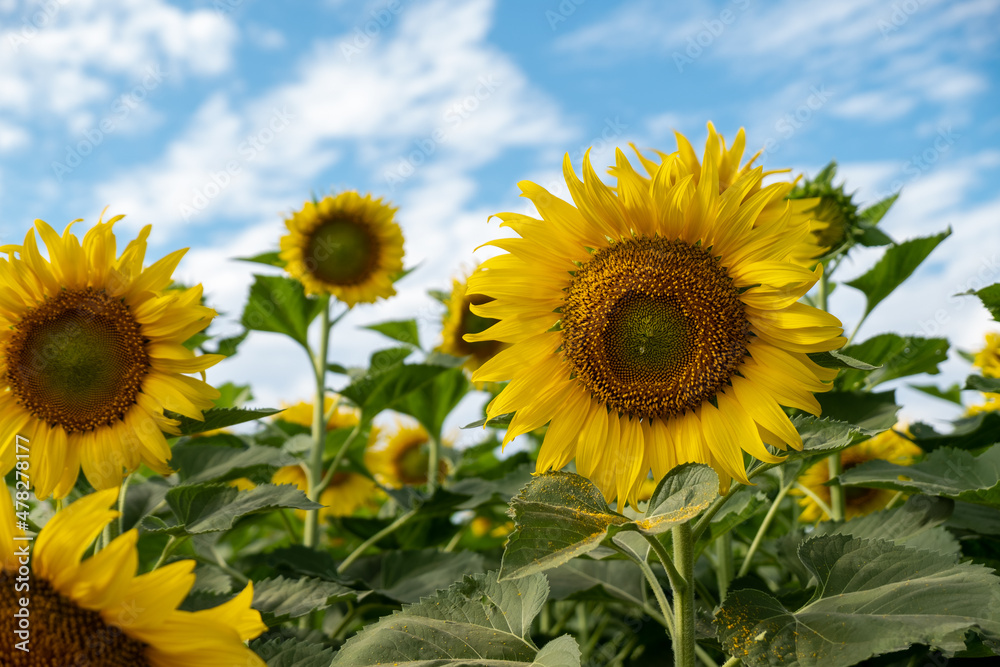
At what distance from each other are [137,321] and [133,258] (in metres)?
0.18

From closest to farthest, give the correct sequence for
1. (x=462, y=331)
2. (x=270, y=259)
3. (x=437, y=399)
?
(x=270, y=259) < (x=437, y=399) < (x=462, y=331)

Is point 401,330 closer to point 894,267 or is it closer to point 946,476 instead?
point 894,267

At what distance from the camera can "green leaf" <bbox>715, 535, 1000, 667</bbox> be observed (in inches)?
53.4

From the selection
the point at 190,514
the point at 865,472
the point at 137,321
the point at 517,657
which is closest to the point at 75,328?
the point at 137,321

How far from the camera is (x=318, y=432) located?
3.35 m

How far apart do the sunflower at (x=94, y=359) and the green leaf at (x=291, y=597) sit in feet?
1.41

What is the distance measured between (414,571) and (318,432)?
3.14ft

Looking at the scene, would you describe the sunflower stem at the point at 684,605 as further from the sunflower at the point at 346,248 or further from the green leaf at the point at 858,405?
the sunflower at the point at 346,248

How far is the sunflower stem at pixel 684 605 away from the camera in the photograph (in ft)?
5.44

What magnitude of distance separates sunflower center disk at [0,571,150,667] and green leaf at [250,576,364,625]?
68 centimetres

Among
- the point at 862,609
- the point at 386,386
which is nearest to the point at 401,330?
the point at 386,386

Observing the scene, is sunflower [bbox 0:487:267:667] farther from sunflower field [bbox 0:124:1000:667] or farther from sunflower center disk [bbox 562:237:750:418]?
sunflower center disk [bbox 562:237:750:418]

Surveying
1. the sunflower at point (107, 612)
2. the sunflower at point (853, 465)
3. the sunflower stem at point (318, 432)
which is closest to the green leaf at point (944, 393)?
the sunflower at point (853, 465)

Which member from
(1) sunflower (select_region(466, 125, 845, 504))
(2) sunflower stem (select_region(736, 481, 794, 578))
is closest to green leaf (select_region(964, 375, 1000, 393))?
(2) sunflower stem (select_region(736, 481, 794, 578))
